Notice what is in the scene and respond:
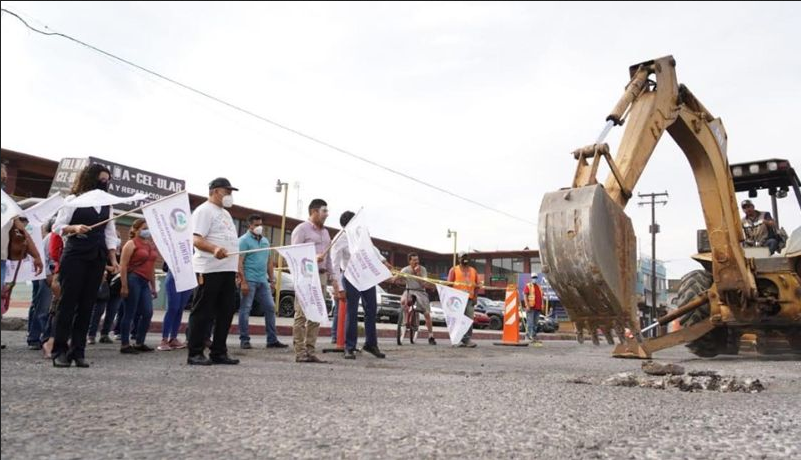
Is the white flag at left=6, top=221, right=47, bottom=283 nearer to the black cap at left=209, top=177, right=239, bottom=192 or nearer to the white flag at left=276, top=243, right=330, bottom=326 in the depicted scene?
the black cap at left=209, top=177, right=239, bottom=192

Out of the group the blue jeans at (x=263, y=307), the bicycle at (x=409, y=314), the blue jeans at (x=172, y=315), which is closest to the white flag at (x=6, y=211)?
the blue jeans at (x=172, y=315)

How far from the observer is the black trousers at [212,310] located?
16.8ft

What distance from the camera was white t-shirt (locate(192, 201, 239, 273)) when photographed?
5.20 m

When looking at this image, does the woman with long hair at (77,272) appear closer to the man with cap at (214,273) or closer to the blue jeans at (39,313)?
the man with cap at (214,273)

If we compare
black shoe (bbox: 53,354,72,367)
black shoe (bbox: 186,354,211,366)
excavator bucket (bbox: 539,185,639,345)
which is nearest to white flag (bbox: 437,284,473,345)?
black shoe (bbox: 186,354,211,366)

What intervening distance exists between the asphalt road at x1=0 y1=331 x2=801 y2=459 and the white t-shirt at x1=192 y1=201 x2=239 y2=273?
91 centimetres

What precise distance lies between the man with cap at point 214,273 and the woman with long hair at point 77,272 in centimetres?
80

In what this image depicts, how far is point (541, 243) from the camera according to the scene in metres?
4.18

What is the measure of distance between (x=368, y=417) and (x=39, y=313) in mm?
4789

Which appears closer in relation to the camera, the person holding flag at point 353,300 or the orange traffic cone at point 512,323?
the person holding flag at point 353,300

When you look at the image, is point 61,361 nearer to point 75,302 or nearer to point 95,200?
point 75,302

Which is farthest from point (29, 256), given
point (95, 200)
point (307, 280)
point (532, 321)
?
point (532, 321)

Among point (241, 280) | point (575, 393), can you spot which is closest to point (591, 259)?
point (575, 393)

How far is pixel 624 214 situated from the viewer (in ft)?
14.5
